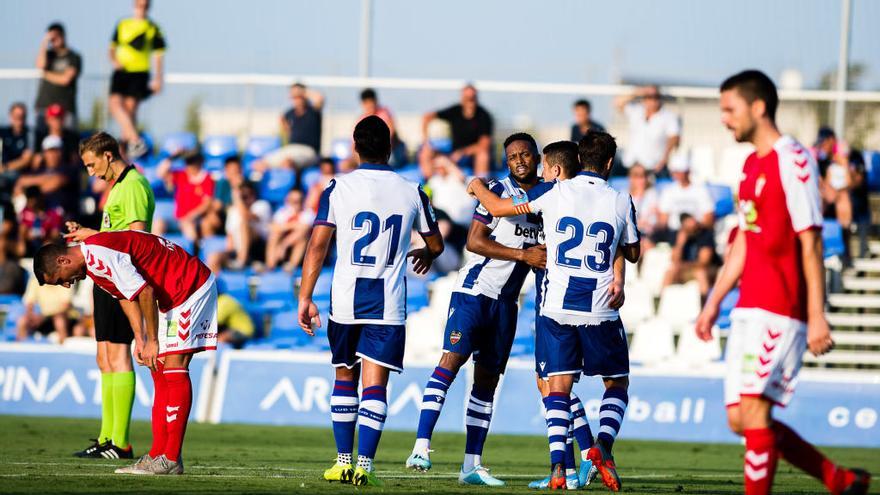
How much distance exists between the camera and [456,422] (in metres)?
16.1

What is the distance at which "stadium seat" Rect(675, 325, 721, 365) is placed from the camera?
54.6 ft

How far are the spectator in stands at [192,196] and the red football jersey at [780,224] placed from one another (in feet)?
46.6

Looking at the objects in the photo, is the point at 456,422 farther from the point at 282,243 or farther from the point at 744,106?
the point at 744,106

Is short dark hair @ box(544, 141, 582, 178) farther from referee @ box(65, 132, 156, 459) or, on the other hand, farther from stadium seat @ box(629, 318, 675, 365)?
stadium seat @ box(629, 318, 675, 365)

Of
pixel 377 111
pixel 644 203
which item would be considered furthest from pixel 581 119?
pixel 377 111

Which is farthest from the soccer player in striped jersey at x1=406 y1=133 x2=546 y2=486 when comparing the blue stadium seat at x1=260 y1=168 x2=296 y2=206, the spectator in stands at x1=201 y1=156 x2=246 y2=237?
the blue stadium seat at x1=260 y1=168 x2=296 y2=206

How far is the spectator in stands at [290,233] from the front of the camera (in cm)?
1923

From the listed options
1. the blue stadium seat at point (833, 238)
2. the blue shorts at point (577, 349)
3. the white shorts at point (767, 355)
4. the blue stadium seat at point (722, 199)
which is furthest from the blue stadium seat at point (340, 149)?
the white shorts at point (767, 355)

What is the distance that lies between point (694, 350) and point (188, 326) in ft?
30.4

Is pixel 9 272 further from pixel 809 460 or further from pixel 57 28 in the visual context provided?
pixel 809 460

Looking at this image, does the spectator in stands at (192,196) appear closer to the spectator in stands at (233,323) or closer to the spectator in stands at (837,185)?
the spectator in stands at (233,323)

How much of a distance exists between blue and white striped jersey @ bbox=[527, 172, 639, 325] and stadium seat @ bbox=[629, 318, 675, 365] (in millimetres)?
8102

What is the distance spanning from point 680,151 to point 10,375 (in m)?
10.4

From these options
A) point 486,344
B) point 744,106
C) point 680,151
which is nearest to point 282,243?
point 680,151
